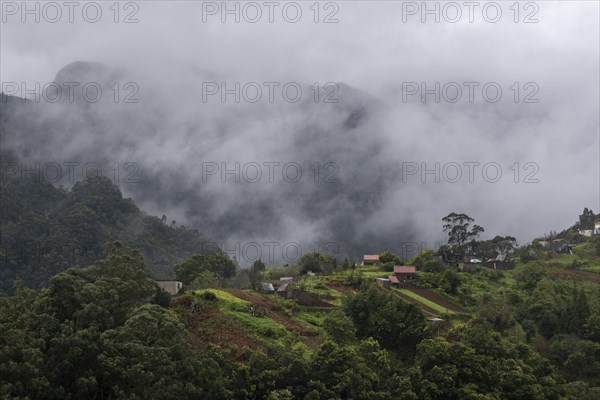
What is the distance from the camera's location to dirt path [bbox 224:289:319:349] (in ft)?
106

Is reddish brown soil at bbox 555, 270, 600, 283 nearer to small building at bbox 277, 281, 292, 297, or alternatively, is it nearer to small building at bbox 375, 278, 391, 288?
small building at bbox 375, 278, 391, 288

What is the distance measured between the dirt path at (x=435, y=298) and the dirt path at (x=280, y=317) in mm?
13585

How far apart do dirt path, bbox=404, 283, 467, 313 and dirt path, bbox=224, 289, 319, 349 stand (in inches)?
535

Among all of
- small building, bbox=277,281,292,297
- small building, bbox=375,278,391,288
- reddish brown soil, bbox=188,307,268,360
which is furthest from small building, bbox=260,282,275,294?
reddish brown soil, bbox=188,307,268,360

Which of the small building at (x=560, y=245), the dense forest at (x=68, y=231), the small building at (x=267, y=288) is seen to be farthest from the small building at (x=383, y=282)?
the dense forest at (x=68, y=231)

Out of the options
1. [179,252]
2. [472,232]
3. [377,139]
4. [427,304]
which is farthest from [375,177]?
[427,304]

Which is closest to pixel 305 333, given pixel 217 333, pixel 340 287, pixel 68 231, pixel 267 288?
pixel 217 333

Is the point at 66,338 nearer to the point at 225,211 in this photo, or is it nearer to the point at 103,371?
the point at 103,371

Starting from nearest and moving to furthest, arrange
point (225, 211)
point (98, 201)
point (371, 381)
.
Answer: point (371, 381) < point (98, 201) < point (225, 211)

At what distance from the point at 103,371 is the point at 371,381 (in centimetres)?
1078

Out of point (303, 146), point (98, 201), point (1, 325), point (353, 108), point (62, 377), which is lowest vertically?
point (62, 377)

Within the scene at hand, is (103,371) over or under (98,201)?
under

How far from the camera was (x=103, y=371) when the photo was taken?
66.8ft

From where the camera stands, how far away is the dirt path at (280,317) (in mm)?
32194
